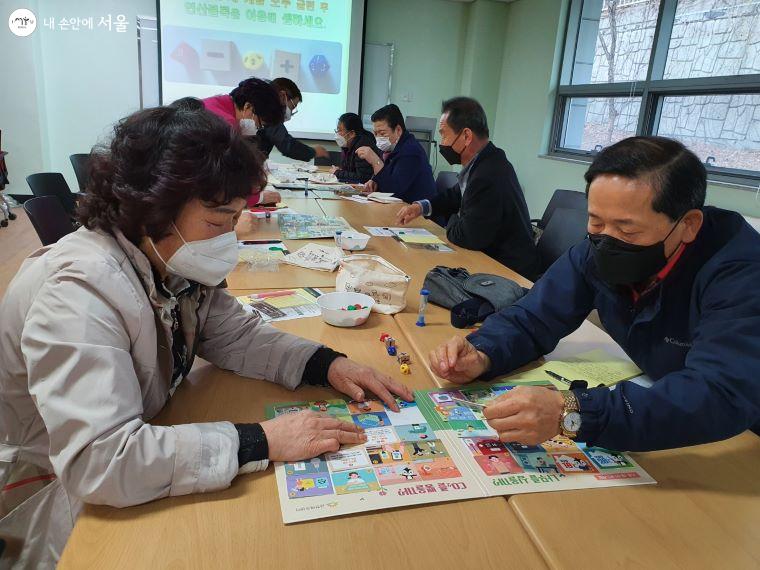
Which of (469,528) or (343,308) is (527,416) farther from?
(343,308)

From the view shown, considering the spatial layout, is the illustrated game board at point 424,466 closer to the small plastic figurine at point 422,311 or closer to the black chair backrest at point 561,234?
the small plastic figurine at point 422,311

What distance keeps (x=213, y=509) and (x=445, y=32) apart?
654cm

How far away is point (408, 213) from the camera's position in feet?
9.88

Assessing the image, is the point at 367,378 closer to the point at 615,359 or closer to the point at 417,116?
the point at 615,359

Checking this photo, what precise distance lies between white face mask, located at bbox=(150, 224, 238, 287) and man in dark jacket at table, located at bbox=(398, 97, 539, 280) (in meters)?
1.67

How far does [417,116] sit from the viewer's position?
21.1ft

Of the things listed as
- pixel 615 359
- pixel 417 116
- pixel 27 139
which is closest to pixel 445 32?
pixel 417 116

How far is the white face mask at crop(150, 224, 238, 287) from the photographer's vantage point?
98 cm

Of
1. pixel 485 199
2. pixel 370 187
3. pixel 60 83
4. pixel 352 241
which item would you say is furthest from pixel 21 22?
Result: pixel 485 199

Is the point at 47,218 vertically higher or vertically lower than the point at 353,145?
lower

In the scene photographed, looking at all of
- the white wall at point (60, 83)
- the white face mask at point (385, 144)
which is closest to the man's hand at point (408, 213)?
the white face mask at point (385, 144)

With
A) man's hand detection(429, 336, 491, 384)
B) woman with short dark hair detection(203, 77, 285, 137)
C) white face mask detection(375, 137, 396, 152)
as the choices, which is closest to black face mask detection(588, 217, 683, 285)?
man's hand detection(429, 336, 491, 384)

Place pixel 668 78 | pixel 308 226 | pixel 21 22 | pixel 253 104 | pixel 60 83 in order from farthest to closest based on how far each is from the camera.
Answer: pixel 60 83, pixel 21 22, pixel 668 78, pixel 253 104, pixel 308 226

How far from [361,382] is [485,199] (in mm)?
1681
